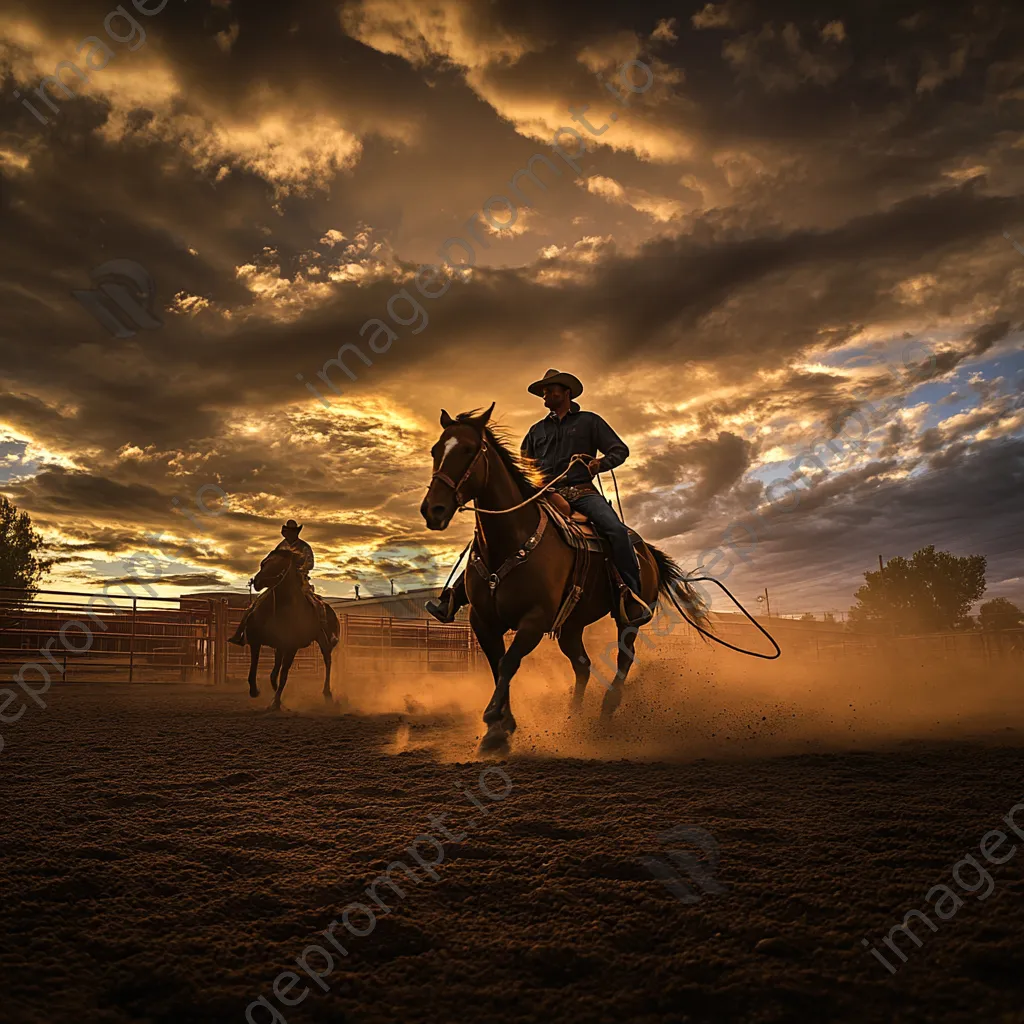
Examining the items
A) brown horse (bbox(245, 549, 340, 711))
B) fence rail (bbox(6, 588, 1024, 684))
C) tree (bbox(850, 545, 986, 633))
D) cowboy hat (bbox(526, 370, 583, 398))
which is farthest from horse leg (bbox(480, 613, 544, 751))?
tree (bbox(850, 545, 986, 633))

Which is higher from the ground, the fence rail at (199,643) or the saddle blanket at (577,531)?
the saddle blanket at (577,531)

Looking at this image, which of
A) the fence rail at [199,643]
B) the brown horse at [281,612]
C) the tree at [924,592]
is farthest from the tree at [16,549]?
the tree at [924,592]

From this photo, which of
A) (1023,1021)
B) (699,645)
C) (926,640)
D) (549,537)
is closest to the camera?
(1023,1021)

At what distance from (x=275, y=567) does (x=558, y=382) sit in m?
5.00

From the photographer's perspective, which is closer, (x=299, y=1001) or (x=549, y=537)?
(x=299, y=1001)

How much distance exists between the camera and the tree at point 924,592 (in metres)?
53.8

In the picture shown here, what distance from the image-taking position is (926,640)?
86.5 feet

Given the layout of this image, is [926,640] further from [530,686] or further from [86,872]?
[86,872]

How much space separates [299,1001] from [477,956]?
42 centimetres

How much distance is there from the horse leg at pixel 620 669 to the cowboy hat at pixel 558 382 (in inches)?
84.8

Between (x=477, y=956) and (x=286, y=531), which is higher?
(x=286, y=531)

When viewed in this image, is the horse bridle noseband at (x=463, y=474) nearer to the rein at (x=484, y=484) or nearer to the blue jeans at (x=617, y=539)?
the rein at (x=484, y=484)

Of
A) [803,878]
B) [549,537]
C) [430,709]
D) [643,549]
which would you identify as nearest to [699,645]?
[430,709]

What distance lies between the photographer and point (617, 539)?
243 inches
